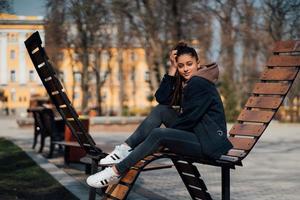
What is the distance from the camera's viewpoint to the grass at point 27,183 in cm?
750

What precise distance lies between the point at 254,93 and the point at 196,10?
21418mm

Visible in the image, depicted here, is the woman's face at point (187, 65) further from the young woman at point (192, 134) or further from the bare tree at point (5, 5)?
the bare tree at point (5, 5)

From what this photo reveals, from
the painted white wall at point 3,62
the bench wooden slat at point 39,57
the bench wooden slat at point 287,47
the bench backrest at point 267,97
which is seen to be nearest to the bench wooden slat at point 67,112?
the bench wooden slat at point 39,57

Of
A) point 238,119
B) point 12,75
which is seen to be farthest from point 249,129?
point 12,75

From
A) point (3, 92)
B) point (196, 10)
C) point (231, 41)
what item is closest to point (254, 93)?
point (196, 10)

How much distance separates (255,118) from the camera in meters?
5.37

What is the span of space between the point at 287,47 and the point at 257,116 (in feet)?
2.31

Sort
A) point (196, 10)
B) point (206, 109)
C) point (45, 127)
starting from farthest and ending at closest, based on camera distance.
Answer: point (196, 10) < point (45, 127) < point (206, 109)

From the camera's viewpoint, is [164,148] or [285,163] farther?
[285,163]

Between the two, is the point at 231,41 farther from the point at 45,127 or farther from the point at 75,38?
the point at 45,127

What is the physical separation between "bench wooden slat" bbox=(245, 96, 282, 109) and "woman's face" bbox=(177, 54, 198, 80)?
569mm

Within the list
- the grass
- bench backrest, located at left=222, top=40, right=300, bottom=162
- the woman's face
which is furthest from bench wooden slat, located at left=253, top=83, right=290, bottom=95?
the grass

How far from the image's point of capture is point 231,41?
39.5m

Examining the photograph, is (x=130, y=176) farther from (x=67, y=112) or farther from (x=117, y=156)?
(x=67, y=112)
